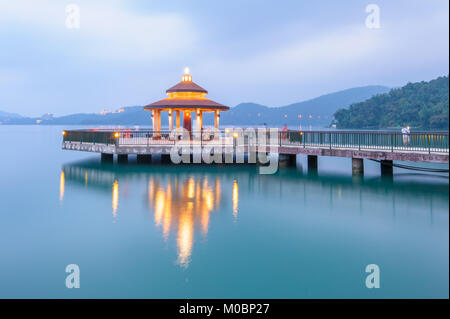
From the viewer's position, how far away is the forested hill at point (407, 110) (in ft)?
289

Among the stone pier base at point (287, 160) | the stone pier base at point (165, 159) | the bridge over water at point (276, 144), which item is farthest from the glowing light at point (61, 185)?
the stone pier base at point (287, 160)

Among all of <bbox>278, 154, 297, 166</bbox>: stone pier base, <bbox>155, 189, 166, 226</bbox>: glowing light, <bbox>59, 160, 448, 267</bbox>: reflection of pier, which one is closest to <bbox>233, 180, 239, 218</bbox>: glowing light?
<bbox>59, 160, 448, 267</bbox>: reflection of pier

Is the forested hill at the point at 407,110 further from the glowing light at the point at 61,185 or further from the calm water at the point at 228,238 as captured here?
the glowing light at the point at 61,185

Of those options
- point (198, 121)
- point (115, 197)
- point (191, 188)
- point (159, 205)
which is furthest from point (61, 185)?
point (198, 121)

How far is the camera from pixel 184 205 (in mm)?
17031

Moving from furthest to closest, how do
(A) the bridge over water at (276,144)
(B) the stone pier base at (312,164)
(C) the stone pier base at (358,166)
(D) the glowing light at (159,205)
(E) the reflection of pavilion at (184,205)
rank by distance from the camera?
(B) the stone pier base at (312,164) < (C) the stone pier base at (358,166) < (A) the bridge over water at (276,144) < (D) the glowing light at (159,205) < (E) the reflection of pavilion at (184,205)

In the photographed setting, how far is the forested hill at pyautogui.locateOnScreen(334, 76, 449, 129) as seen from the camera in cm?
8800

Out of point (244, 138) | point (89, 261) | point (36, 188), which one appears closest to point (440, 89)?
point (244, 138)

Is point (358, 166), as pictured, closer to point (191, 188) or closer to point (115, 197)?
point (191, 188)

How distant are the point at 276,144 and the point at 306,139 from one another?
6.31 feet

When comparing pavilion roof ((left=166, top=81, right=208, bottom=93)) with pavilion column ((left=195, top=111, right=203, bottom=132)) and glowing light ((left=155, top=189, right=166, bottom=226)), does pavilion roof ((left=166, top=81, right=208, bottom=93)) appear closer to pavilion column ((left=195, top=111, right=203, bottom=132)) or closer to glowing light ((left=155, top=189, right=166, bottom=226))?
pavilion column ((left=195, top=111, right=203, bottom=132))

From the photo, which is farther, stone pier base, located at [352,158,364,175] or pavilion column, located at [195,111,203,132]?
pavilion column, located at [195,111,203,132]

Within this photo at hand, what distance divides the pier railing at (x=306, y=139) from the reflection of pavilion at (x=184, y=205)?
5.10 metres

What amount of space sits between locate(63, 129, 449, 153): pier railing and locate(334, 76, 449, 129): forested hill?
6655 cm
